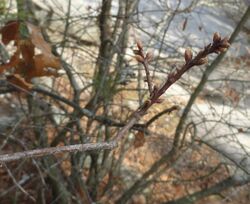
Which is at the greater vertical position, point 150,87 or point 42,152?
point 150,87

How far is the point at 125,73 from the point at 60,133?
3.70 ft

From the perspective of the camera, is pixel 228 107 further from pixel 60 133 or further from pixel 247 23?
pixel 60 133

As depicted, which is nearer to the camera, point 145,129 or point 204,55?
point 204,55

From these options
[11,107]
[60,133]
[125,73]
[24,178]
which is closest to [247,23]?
[125,73]

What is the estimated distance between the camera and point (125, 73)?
3.62 metres

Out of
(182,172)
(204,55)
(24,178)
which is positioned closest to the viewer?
(204,55)

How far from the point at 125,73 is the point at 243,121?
3.17ft

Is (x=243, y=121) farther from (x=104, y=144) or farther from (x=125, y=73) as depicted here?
(x=104, y=144)

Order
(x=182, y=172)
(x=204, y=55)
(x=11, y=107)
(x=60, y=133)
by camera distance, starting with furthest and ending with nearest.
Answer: (x=182, y=172) → (x=11, y=107) → (x=60, y=133) → (x=204, y=55)

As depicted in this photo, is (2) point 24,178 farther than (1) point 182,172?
No

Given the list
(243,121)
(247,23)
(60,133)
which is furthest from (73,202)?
(247,23)

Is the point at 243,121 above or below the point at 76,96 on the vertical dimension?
above

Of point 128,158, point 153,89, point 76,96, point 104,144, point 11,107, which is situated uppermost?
point 153,89

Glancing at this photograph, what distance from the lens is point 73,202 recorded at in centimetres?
451
